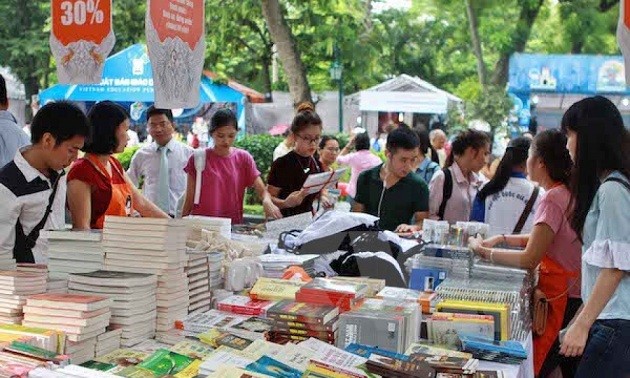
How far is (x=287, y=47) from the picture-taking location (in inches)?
491

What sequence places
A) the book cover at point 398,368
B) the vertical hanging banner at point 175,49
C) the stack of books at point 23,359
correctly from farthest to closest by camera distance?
the vertical hanging banner at point 175,49
the book cover at point 398,368
the stack of books at point 23,359

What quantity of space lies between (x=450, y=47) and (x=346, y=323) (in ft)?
106

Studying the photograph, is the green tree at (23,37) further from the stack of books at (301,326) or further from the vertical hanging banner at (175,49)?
the stack of books at (301,326)

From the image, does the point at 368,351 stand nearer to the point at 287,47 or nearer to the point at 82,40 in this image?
the point at 82,40

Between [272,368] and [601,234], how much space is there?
132 cm

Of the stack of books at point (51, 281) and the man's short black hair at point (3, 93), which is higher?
the man's short black hair at point (3, 93)

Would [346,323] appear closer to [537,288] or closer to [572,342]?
[572,342]

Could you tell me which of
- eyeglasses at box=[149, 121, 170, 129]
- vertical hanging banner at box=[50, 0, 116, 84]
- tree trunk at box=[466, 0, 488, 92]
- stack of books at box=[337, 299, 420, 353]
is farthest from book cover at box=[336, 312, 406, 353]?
tree trunk at box=[466, 0, 488, 92]

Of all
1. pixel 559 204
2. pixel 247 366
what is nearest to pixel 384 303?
pixel 247 366

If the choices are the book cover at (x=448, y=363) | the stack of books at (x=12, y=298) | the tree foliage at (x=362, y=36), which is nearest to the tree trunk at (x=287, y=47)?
the tree foliage at (x=362, y=36)

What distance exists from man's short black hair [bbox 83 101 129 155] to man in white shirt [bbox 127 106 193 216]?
6.71 ft

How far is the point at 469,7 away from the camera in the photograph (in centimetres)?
2045

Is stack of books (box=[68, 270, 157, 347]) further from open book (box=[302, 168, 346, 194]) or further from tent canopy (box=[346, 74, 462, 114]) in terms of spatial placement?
tent canopy (box=[346, 74, 462, 114])

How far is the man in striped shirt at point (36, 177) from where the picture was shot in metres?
3.32
